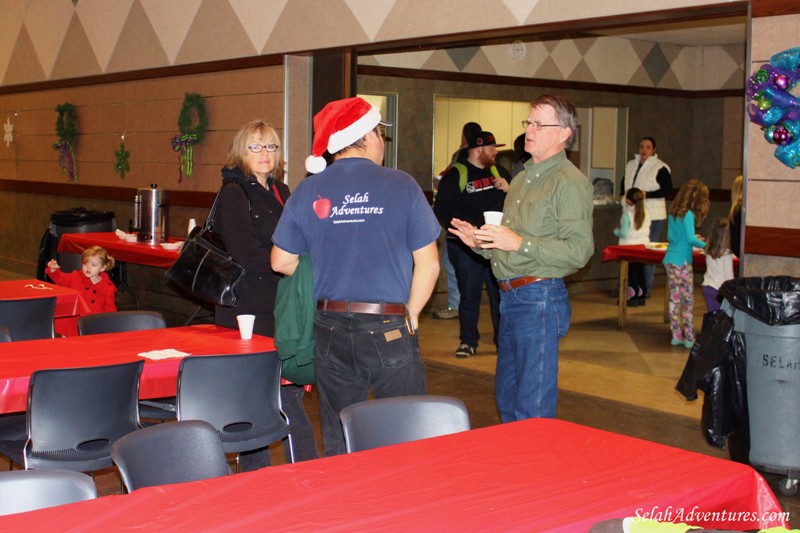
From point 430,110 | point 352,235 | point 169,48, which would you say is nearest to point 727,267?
point 430,110

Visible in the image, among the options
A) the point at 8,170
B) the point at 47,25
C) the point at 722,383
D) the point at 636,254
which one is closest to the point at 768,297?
the point at 722,383

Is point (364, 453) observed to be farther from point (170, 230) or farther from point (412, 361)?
point (170, 230)

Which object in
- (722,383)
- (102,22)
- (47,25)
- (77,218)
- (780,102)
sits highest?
(47,25)

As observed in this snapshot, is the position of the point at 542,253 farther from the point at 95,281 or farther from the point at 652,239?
the point at 652,239

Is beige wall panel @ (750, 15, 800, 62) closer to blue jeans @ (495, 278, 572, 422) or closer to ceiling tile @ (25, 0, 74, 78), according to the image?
blue jeans @ (495, 278, 572, 422)

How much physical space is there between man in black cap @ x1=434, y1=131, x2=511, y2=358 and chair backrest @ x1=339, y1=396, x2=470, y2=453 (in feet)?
15.5

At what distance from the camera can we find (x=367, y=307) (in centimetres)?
353

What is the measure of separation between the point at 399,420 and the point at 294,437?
1423mm

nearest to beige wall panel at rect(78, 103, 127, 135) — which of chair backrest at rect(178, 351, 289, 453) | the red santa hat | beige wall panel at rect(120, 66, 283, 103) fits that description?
beige wall panel at rect(120, 66, 283, 103)

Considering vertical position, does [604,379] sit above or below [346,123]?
below

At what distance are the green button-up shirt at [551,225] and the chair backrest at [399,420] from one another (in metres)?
1.11

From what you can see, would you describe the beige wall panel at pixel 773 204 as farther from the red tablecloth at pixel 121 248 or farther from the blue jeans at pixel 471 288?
the red tablecloth at pixel 121 248

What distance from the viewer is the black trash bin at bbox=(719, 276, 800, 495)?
15.4 ft

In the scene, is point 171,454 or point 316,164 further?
point 316,164
